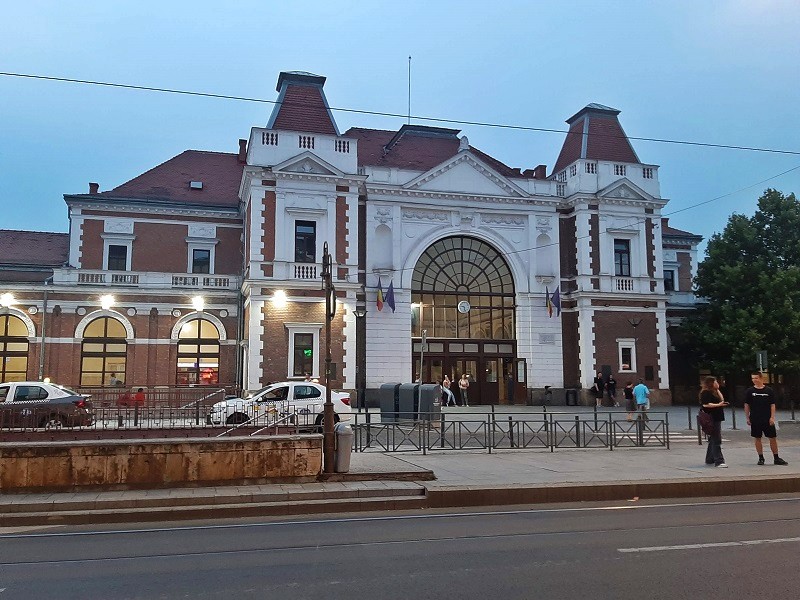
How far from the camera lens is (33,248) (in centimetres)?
4003

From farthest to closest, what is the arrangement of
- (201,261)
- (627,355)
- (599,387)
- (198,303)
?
(201,261) < (627,355) < (198,303) < (599,387)

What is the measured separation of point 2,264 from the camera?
37094 mm

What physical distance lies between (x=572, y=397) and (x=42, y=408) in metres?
28.2

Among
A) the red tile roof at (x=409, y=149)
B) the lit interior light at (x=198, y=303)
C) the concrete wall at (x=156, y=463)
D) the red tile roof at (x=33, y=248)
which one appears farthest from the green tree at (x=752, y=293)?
the red tile roof at (x=33, y=248)

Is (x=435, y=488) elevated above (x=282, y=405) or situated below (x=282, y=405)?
below

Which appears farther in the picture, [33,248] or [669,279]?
[669,279]

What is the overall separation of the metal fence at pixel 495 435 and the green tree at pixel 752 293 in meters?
20.8

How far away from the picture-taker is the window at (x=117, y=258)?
3850 cm

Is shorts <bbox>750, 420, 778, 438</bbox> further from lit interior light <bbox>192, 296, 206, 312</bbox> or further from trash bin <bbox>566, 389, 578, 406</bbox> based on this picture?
lit interior light <bbox>192, 296, 206, 312</bbox>

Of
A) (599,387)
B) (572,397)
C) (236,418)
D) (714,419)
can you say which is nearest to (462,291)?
(572,397)

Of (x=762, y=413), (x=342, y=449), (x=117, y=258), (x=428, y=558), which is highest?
(x=117, y=258)

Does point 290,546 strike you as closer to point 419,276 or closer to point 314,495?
point 314,495

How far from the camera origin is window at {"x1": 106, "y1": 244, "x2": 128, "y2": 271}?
38.5 m

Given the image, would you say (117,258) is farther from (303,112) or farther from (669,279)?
(669,279)
